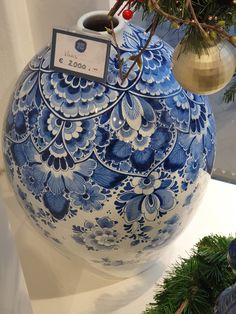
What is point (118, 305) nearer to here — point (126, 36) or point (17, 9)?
point (126, 36)

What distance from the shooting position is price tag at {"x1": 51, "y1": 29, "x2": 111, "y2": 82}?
61 centimetres

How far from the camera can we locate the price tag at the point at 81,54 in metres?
0.61

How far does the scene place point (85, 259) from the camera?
30.0 inches

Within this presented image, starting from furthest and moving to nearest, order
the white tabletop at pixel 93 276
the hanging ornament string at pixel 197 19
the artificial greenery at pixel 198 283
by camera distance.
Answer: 1. the white tabletop at pixel 93 276
2. the artificial greenery at pixel 198 283
3. the hanging ornament string at pixel 197 19

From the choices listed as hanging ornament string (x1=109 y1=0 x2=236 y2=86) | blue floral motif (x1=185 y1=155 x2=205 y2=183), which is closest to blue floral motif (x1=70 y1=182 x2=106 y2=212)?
blue floral motif (x1=185 y1=155 x2=205 y2=183)

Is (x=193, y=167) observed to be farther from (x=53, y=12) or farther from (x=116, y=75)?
(x=53, y=12)

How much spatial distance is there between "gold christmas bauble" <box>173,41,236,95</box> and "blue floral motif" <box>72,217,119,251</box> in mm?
256

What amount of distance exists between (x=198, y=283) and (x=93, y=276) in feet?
1.02

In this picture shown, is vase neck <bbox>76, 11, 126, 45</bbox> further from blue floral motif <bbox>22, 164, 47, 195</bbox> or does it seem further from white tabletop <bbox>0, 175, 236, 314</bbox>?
white tabletop <bbox>0, 175, 236, 314</bbox>

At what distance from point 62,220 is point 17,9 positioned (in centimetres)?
47

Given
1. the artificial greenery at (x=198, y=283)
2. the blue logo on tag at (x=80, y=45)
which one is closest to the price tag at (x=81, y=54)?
the blue logo on tag at (x=80, y=45)

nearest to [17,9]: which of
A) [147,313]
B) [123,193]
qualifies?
[123,193]

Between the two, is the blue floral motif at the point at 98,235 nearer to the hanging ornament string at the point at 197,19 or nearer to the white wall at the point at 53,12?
the hanging ornament string at the point at 197,19

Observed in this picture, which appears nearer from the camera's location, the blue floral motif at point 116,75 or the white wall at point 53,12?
the blue floral motif at point 116,75
